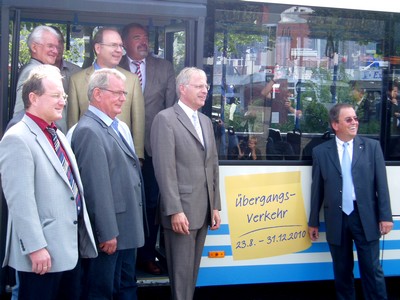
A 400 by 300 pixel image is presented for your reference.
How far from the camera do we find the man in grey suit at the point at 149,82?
18.0 feet

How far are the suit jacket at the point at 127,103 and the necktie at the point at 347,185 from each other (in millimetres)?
1676

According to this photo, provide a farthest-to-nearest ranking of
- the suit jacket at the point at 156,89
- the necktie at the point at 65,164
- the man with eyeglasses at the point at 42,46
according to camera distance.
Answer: the suit jacket at the point at 156,89 → the man with eyeglasses at the point at 42,46 → the necktie at the point at 65,164

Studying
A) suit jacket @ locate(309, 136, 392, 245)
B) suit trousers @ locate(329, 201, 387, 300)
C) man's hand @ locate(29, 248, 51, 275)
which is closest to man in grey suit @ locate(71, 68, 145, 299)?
man's hand @ locate(29, 248, 51, 275)

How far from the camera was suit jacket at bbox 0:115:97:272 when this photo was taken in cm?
349

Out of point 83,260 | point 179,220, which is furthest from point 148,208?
point 83,260

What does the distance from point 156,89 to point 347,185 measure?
178 cm

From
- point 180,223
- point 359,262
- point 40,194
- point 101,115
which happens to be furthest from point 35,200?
point 359,262

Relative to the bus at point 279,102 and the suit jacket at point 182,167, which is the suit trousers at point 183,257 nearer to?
the suit jacket at point 182,167

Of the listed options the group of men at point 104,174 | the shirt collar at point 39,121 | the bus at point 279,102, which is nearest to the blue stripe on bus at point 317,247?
the bus at point 279,102

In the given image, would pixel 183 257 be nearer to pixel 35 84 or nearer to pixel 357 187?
pixel 357 187

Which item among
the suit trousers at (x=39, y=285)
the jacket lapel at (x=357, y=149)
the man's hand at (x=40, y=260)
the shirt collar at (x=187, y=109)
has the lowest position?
the suit trousers at (x=39, y=285)

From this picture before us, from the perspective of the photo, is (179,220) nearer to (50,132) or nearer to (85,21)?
(50,132)

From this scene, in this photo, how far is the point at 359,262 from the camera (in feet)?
17.9

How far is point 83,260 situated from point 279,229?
186 centimetres
